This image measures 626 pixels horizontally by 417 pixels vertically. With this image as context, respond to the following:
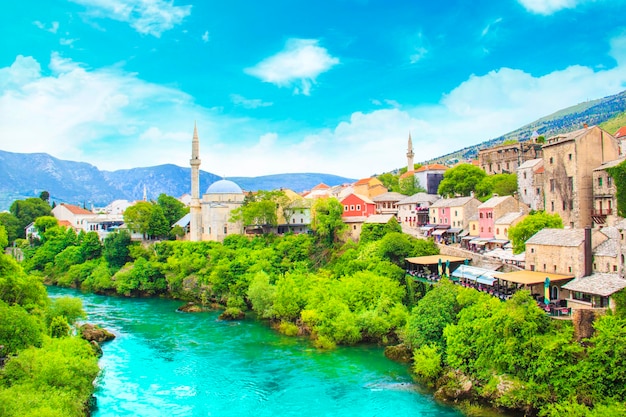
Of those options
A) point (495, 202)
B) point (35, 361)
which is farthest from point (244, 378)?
point (495, 202)

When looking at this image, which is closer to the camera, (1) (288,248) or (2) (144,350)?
(2) (144,350)

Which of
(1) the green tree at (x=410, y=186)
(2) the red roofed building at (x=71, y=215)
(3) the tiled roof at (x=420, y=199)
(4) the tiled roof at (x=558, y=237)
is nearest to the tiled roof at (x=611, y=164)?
(4) the tiled roof at (x=558, y=237)

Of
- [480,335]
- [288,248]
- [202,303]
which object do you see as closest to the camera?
[480,335]

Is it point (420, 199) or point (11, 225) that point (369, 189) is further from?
point (11, 225)

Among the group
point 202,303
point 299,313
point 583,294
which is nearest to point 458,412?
point 583,294

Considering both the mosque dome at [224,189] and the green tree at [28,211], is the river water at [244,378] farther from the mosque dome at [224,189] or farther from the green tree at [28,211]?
the green tree at [28,211]

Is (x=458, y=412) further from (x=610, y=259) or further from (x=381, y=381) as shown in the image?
(x=610, y=259)
